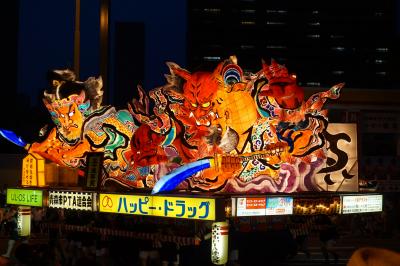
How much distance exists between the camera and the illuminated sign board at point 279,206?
53.0 feet

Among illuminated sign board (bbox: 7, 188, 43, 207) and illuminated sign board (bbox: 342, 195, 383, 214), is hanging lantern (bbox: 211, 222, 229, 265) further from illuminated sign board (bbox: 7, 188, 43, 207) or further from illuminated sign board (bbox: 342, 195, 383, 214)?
illuminated sign board (bbox: 7, 188, 43, 207)

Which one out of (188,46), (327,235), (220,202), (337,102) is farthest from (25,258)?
(188,46)

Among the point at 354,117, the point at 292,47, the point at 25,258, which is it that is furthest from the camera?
the point at 292,47

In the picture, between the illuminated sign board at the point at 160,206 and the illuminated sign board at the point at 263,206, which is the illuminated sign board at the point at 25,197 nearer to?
the illuminated sign board at the point at 160,206

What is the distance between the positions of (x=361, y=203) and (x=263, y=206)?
167 inches

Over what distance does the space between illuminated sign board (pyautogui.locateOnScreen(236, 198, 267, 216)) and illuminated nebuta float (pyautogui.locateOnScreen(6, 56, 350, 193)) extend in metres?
1.35

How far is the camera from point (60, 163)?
64.0 ft

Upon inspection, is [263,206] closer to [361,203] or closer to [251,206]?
[251,206]

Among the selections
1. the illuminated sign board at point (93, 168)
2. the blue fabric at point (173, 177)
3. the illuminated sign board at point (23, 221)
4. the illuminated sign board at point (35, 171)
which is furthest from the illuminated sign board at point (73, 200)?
the blue fabric at point (173, 177)

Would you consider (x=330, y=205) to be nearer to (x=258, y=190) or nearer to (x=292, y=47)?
(x=258, y=190)

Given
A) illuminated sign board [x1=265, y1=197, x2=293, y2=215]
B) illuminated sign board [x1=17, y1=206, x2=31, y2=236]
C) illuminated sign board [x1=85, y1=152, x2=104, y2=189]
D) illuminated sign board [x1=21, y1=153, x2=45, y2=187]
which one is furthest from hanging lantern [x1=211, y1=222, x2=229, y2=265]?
Result: illuminated sign board [x1=17, y1=206, x2=31, y2=236]

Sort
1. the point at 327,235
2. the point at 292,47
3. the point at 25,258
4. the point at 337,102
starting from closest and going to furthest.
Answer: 1. the point at 25,258
2. the point at 327,235
3. the point at 337,102
4. the point at 292,47

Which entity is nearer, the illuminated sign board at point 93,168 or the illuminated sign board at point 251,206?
the illuminated sign board at point 251,206

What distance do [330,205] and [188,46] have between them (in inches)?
4649
